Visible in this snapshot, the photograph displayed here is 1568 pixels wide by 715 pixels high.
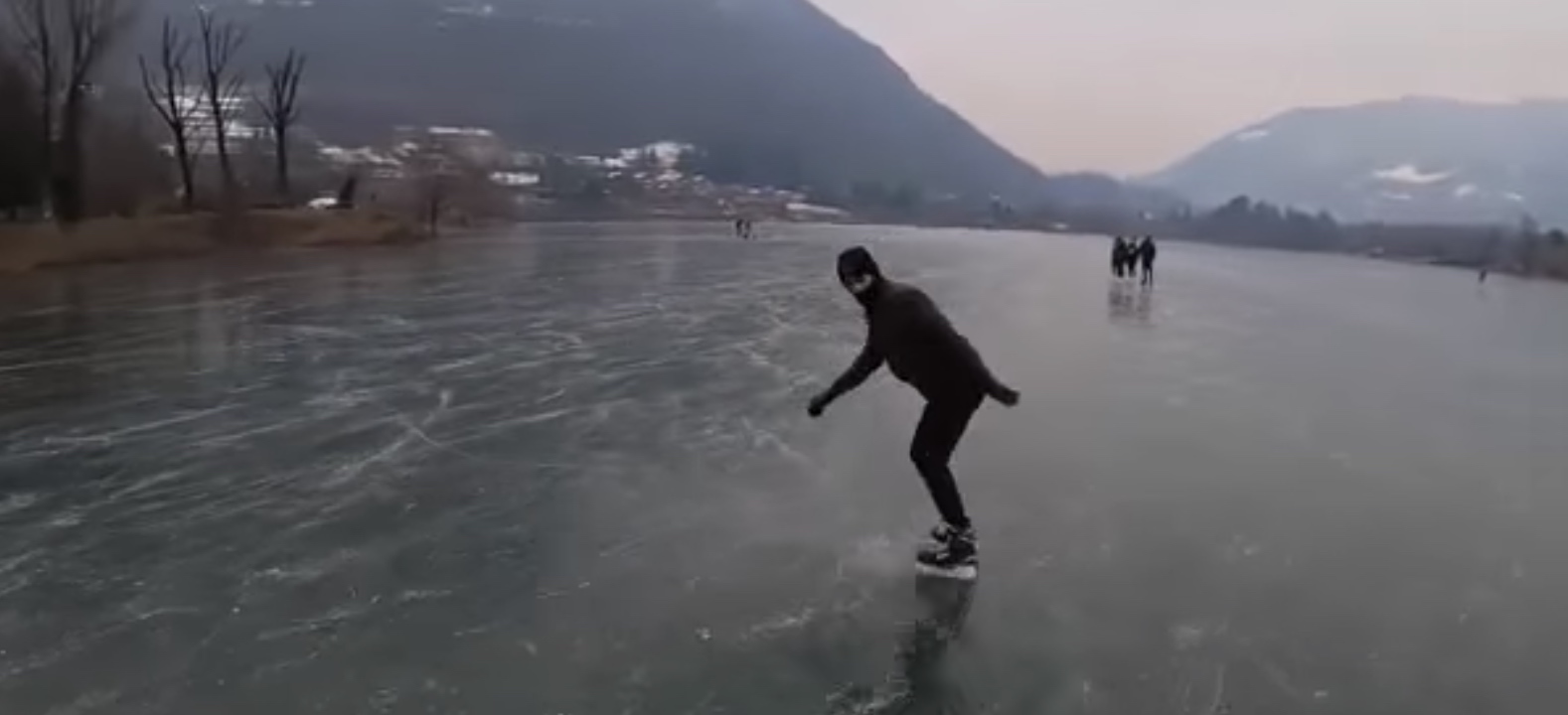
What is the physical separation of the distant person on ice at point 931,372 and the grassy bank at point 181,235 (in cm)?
2411

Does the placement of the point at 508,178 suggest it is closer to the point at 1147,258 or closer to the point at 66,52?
the point at 66,52

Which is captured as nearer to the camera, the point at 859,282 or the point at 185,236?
the point at 859,282

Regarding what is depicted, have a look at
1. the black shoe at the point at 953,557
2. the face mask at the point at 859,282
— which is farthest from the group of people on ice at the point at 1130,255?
the face mask at the point at 859,282

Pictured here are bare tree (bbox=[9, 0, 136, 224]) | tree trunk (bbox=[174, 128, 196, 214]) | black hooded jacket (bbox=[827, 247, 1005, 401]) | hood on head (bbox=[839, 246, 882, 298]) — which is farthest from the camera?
tree trunk (bbox=[174, 128, 196, 214])

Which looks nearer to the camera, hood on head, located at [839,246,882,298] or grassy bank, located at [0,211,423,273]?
hood on head, located at [839,246,882,298]

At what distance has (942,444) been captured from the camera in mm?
5551

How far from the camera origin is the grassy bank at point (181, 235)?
26.2 metres

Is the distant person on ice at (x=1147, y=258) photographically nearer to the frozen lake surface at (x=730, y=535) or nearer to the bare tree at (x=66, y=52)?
the frozen lake surface at (x=730, y=535)

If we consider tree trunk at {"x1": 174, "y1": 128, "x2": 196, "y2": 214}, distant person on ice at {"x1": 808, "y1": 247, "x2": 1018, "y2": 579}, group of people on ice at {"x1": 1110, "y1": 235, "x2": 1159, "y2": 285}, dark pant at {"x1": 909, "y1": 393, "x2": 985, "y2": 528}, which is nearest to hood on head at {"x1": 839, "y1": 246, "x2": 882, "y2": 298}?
distant person on ice at {"x1": 808, "y1": 247, "x2": 1018, "y2": 579}

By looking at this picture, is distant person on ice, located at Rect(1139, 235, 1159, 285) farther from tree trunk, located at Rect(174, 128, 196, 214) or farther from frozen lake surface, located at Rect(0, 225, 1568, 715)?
tree trunk, located at Rect(174, 128, 196, 214)

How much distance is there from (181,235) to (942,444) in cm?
3190

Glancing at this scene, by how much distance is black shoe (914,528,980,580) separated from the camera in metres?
5.44

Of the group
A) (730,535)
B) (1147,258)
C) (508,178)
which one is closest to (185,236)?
(1147,258)

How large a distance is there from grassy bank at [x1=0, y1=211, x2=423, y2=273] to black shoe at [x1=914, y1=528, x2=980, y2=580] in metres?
24.2
